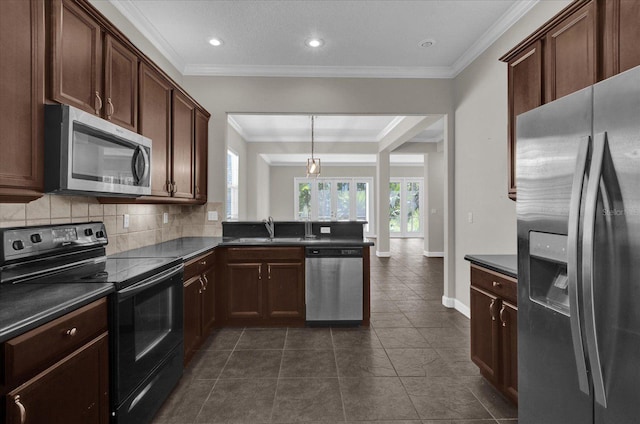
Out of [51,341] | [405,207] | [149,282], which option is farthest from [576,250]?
[405,207]

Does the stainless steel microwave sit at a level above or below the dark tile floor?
above

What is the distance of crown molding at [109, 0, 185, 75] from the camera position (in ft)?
8.98

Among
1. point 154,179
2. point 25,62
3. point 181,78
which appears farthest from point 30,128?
point 181,78

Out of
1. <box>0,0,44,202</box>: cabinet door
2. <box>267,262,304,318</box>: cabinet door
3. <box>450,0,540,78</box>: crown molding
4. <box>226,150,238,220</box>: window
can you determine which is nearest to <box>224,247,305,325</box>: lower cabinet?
<box>267,262,304,318</box>: cabinet door

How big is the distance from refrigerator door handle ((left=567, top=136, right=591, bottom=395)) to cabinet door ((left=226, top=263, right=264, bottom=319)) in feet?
8.70

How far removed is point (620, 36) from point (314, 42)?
2476mm

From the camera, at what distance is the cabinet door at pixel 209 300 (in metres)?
2.93

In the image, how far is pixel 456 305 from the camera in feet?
13.0

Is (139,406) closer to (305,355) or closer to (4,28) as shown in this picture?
(305,355)

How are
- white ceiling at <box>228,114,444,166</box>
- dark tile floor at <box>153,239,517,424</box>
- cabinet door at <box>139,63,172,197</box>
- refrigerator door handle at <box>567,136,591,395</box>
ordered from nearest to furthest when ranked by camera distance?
refrigerator door handle at <box>567,136,591,395</box> < dark tile floor at <box>153,239,517,424</box> < cabinet door at <box>139,63,172,197</box> < white ceiling at <box>228,114,444,166</box>

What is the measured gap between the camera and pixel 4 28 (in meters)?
1.35

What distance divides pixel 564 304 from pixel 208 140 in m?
3.66

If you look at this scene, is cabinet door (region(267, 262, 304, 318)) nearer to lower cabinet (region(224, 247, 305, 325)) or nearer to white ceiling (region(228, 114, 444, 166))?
lower cabinet (region(224, 247, 305, 325))

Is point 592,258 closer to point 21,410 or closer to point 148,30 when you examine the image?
point 21,410
